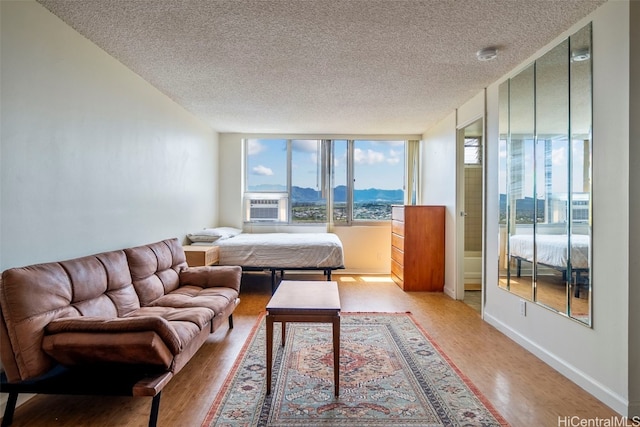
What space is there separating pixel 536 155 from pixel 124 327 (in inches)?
122

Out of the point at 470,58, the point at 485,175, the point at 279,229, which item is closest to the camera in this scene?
the point at 470,58

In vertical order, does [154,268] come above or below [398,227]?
below

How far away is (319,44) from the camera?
8.25ft

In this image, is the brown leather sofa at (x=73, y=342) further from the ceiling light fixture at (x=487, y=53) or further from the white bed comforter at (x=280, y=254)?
the ceiling light fixture at (x=487, y=53)

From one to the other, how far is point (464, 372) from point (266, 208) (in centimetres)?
429

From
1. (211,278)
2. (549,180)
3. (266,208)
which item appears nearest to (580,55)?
(549,180)

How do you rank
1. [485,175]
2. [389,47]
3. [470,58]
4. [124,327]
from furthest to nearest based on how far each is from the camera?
[485,175] < [470,58] < [389,47] < [124,327]

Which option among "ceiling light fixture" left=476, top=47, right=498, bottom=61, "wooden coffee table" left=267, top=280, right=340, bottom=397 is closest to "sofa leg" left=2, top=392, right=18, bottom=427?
"wooden coffee table" left=267, top=280, right=340, bottom=397

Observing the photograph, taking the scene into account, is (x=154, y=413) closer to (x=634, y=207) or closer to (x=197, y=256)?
(x=197, y=256)

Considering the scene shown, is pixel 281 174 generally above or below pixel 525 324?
above

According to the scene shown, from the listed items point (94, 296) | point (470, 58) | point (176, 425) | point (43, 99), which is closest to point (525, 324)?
point (470, 58)

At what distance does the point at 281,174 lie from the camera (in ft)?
19.6

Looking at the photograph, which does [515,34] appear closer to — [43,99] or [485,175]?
[485,175]

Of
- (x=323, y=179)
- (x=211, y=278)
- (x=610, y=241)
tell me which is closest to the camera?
(x=610, y=241)
